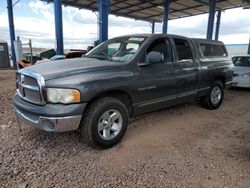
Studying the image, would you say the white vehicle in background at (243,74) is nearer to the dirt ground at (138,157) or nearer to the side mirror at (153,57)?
the dirt ground at (138,157)

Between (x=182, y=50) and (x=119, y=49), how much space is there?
1.50 metres

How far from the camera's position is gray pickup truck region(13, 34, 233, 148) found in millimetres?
2854

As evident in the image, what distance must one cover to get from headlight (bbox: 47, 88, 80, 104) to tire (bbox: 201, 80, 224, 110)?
3.88m

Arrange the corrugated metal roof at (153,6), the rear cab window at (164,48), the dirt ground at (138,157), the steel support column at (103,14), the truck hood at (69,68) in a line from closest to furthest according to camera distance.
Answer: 1. the dirt ground at (138,157)
2. the truck hood at (69,68)
3. the rear cab window at (164,48)
4. the steel support column at (103,14)
5. the corrugated metal roof at (153,6)

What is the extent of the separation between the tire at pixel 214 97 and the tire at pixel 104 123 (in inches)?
118

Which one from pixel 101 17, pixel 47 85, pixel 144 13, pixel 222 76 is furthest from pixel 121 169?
pixel 144 13

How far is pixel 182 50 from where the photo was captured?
4645 mm

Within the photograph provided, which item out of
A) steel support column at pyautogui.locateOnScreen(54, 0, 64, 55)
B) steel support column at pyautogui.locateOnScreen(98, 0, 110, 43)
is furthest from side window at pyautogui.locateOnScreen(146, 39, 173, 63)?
steel support column at pyautogui.locateOnScreen(54, 0, 64, 55)

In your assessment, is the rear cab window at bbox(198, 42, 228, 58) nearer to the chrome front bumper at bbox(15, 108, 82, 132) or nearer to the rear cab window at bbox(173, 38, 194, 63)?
the rear cab window at bbox(173, 38, 194, 63)

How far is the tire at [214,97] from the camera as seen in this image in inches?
217

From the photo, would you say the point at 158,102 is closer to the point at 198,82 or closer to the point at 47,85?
the point at 198,82

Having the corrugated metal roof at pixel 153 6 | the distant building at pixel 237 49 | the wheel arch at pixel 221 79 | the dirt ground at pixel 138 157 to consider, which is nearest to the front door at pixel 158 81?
the dirt ground at pixel 138 157

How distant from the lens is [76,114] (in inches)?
114

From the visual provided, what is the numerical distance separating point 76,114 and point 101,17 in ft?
21.1
